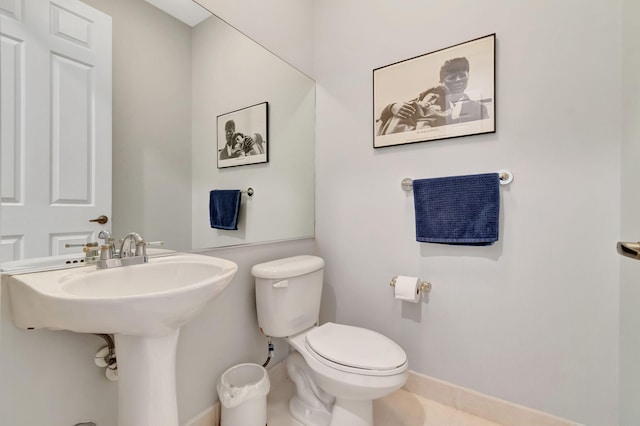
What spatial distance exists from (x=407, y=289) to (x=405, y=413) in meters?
0.62

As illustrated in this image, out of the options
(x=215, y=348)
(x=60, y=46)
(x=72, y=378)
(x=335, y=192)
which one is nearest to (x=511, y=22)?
(x=335, y=192)

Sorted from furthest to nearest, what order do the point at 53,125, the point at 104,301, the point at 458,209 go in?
the point at 458,209 → the point at 53,125 → the point at 104,301

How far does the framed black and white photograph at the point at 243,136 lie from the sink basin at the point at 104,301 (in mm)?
689

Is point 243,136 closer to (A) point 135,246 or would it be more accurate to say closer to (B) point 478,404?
(A) point 135,246

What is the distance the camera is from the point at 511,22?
1268 mm

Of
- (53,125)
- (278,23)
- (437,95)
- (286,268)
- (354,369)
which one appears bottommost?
(354,369)

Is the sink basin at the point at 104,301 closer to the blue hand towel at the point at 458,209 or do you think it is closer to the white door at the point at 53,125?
the white door at the point at 53,125

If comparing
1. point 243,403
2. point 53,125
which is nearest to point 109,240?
point 53,125

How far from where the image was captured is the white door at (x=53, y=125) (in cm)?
77

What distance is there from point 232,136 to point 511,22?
1.42 metres

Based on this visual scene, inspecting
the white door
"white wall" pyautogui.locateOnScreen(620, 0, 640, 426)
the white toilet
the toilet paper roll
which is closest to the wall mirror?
the white door

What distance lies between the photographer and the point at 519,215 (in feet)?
4.15

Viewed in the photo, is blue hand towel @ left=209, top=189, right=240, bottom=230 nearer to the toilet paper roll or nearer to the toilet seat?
the toilet seat

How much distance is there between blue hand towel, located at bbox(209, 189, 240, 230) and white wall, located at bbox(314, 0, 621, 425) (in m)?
0.72
